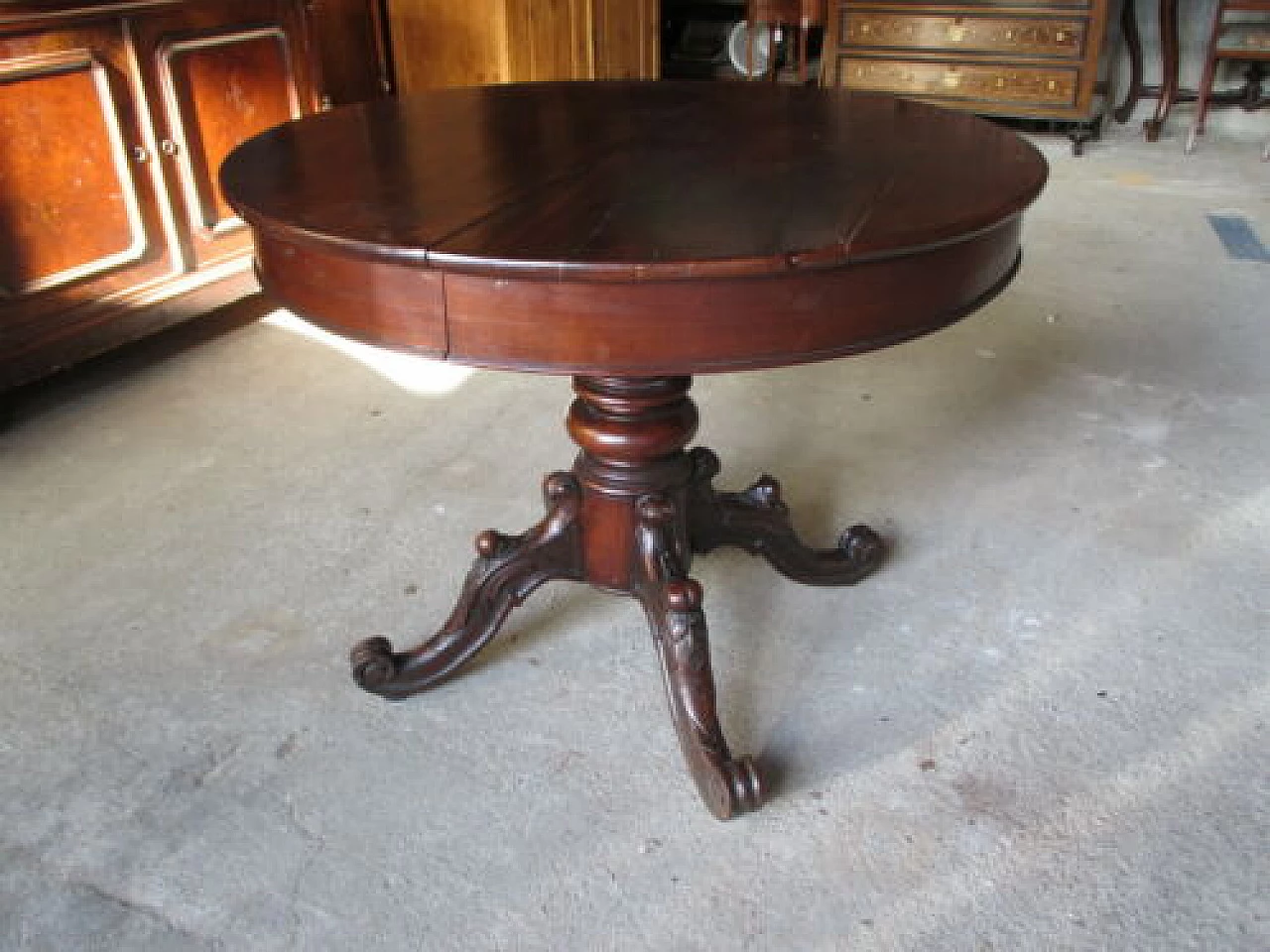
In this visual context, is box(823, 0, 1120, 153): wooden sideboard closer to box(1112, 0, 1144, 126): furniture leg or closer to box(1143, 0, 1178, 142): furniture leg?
box(1143, 0, 1178, 142): furniture leg

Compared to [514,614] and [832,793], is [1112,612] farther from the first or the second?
[514,614]

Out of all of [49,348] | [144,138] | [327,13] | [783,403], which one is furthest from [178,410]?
[327,13]

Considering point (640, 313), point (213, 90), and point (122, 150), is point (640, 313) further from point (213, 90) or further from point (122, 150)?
point (213, 90)

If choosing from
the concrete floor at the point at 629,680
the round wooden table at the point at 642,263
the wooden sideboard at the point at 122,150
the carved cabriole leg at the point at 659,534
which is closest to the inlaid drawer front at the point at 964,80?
the concrete floor at the point at 629,680

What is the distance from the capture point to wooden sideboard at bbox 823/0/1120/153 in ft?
13.8

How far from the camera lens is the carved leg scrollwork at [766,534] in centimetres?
160

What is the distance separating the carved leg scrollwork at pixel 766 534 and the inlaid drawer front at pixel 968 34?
330cm

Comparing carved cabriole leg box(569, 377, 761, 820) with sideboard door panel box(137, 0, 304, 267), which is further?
sideboard door panel box(137, 0, 304, 267)

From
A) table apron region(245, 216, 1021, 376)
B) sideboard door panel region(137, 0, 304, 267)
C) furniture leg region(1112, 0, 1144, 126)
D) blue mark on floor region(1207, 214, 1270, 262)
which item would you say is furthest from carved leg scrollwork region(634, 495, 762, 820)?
furniture leg region(1112, 0, 1144, 126)

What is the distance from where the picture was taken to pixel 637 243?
3.19ft

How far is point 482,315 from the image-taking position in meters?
0.99

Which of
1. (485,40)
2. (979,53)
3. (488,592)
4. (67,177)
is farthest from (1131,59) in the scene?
(488,592)

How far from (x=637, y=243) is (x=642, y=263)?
0.06 m

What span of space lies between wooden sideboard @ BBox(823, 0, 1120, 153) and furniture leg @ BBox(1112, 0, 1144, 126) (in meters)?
0.38
